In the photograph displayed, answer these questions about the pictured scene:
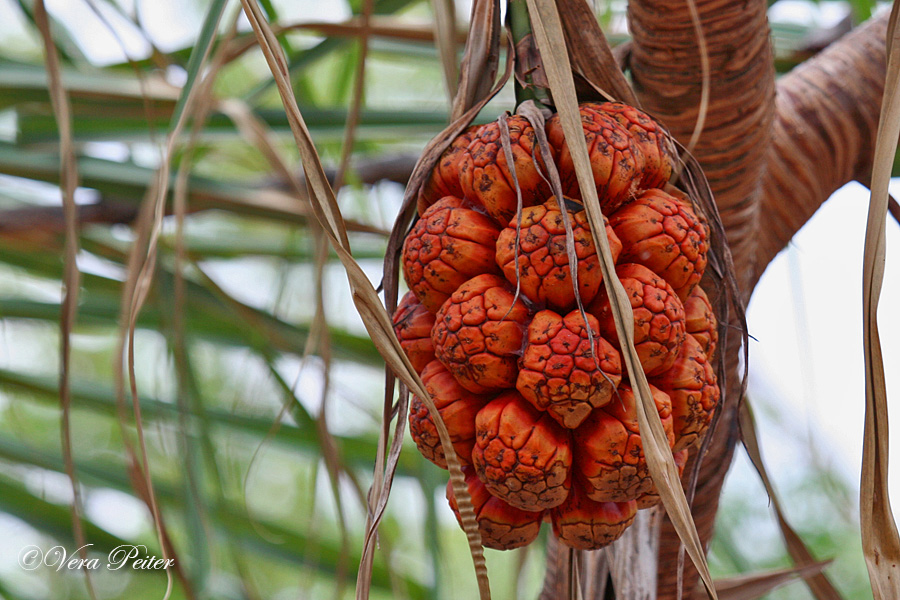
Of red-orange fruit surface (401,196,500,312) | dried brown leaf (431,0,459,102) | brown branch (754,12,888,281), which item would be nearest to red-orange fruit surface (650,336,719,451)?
red-orange fruit surface (401,196,500,312)

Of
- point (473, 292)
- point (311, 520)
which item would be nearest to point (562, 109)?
point (473, 292)

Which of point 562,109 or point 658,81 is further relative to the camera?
point 658,81

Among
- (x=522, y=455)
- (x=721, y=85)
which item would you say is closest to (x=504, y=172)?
(x=522, y=455)

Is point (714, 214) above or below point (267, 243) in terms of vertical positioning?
below

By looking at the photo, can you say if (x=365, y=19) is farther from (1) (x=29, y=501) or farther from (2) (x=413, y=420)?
(1) (x=29, y=501)

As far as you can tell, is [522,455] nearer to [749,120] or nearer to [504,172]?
[504,172]
